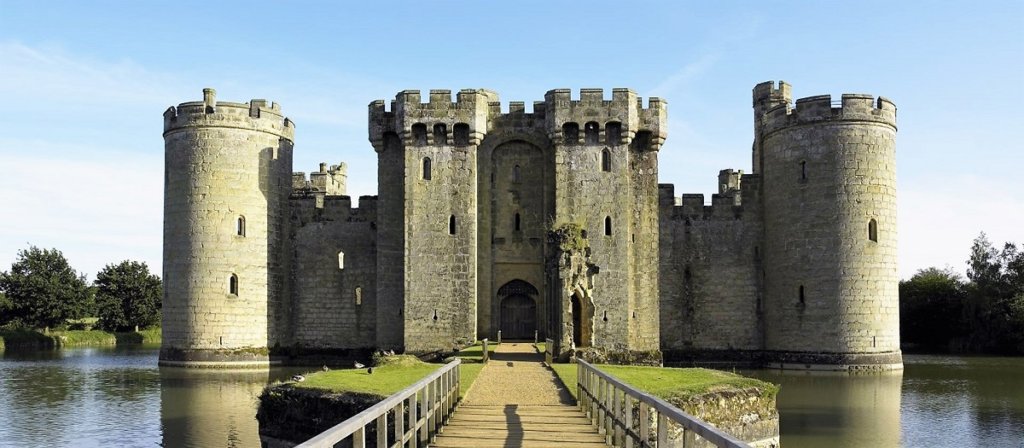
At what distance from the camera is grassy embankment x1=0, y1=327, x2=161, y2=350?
57009mm

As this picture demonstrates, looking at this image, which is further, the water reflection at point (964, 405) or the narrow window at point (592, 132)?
the narrow window at point (592, 132)

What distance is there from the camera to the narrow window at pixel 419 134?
38.9 m

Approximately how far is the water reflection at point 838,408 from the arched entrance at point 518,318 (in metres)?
9.20

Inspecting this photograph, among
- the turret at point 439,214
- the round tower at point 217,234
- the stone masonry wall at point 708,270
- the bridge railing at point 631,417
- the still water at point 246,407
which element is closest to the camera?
the bridge railing at point 631,417

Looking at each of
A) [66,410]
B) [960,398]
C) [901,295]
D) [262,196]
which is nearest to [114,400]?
[66,410]

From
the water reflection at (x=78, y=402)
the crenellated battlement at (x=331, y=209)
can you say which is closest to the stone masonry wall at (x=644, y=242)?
the crenellated battlement at (x=331, y=209)

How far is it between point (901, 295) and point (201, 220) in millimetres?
41386

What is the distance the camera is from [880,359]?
121 feet

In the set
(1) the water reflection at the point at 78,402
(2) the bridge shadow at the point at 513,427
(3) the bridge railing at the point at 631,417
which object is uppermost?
(3) the bridge railing at the point at 631,417

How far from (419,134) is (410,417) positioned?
2752cm

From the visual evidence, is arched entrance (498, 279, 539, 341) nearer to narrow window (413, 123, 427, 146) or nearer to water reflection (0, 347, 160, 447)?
narrow window (413, 123, 427, 146)

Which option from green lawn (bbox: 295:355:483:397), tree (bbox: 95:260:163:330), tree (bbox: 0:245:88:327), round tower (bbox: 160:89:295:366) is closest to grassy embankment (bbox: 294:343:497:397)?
green lawn (bbox: 295:355:483:397)

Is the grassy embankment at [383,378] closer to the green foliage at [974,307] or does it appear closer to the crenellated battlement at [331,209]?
the crenellated battlement at [331,209]

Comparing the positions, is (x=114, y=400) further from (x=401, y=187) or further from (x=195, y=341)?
(x=401, y=187)
